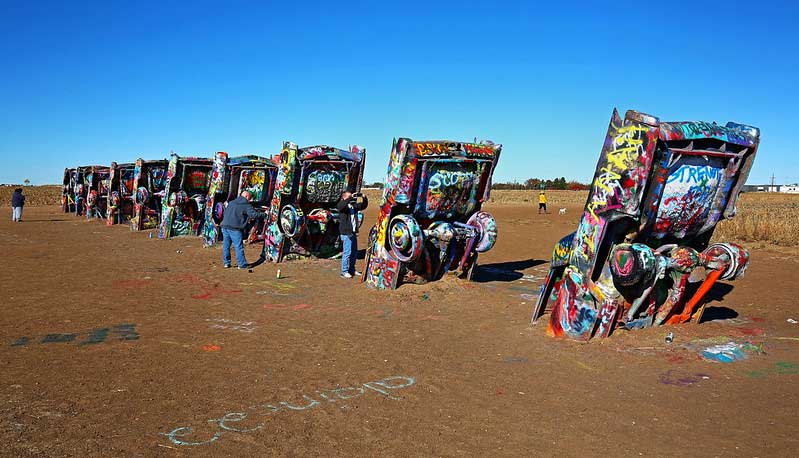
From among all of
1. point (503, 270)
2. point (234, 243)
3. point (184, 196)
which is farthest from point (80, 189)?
point (503, 270)

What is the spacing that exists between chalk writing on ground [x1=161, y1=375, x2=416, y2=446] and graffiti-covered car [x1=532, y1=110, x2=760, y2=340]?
2.55 m

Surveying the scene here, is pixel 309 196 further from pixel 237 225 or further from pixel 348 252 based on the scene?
pixel 348 252

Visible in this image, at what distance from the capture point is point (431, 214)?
10.1 metres

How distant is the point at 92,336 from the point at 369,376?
12.1 feet

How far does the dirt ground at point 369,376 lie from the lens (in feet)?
14.7

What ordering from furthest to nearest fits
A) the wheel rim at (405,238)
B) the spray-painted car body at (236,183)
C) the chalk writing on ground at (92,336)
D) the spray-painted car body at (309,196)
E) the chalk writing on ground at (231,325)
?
the spray-painted car body at (236,183)
the spray-painted car body at (309,196)
the wheel rim at (405,238)
the chalk writing on ground at (231,325)
the chalk writing on ground at (92,336)

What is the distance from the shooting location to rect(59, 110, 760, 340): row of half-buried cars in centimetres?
658

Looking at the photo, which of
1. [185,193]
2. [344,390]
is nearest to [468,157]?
[344,390]

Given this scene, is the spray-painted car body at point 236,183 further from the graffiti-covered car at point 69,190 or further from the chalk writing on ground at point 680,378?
the graffiti-covered car at point 69,190

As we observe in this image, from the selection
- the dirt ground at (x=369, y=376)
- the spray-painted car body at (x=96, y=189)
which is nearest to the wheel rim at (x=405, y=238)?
the dirt ground at (x=369, y=376)

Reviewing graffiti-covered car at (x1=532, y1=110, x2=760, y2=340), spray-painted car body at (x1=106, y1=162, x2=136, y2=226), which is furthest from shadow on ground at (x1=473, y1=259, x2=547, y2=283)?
spray-painted car body at (x1=106, y1=162, x2=136, y2=226)

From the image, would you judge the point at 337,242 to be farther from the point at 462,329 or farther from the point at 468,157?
the point at 462,329

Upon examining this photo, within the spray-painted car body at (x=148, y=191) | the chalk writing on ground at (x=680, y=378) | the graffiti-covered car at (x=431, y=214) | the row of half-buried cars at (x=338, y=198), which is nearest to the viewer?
the chalk writing on ground at (x=680, y=378)

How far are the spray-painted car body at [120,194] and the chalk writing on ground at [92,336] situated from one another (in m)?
18.3
